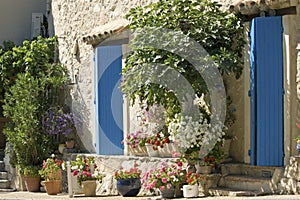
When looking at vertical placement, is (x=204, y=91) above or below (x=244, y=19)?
below

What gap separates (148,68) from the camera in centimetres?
1012

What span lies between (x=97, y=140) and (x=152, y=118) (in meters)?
1.84

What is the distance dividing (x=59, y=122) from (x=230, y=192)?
4.90 metres

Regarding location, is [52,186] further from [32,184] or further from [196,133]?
[196,133]

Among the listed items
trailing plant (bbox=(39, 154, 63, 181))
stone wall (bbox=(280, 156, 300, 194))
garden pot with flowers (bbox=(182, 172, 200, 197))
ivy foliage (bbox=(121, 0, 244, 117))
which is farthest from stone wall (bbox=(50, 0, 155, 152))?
stone wall (bbox=(280, 156, 300, 194))

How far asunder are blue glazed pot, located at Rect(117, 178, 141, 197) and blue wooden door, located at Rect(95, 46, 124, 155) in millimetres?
1585

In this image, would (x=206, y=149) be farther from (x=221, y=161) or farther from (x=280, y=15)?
(x=280, y=15)

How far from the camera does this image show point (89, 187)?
11.2 metres

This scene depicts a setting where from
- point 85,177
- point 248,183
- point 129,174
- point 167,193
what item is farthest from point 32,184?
point 248,183

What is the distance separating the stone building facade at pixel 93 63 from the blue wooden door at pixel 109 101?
47 cm

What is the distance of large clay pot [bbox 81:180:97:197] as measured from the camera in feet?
36.7

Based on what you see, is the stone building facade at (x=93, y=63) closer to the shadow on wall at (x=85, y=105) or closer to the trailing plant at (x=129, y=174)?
the shadow on wall at (x=85, y=105)

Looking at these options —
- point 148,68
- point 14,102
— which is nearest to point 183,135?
point 148,68

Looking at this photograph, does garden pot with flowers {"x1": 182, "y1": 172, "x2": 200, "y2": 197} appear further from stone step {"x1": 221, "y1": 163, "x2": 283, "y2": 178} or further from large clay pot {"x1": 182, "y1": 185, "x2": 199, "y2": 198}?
stone step {"x1": 221, "y1": 163, "x2": 283, "y2": 178}
